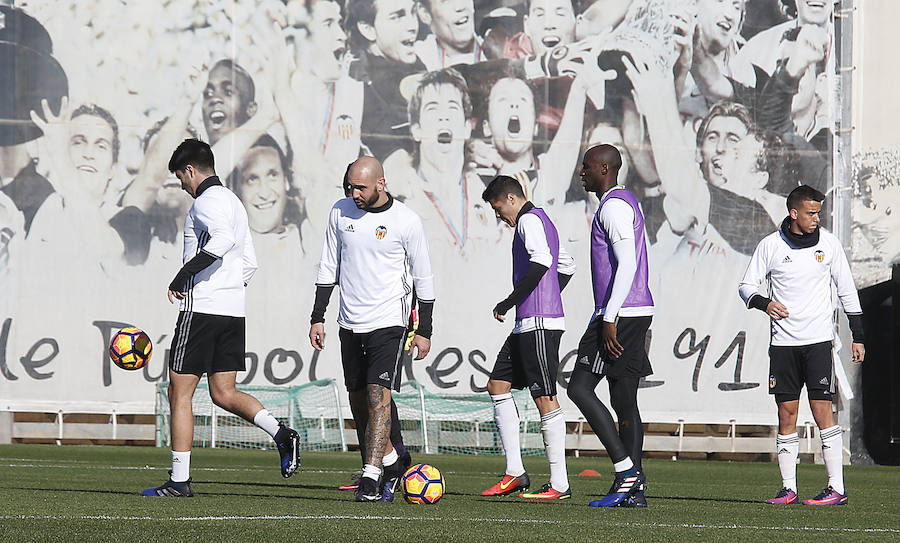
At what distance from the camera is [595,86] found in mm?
16359

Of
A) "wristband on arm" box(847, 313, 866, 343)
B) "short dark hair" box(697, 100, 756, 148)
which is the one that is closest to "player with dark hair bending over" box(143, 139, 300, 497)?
"wristband on arm" box(847, 313, 866, 343)

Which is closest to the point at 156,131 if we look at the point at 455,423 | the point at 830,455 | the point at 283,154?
the point at 283,154

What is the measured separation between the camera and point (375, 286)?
22.2 feet

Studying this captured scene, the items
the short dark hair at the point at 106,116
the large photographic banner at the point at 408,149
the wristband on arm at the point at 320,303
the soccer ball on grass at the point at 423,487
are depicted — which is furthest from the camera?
the short dark hair at the point at 106,116

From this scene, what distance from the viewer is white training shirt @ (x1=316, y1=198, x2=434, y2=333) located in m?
6.76

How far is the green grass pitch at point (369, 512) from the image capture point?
187 inches

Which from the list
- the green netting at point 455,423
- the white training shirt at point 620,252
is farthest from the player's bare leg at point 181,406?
the green netting at point 455,423

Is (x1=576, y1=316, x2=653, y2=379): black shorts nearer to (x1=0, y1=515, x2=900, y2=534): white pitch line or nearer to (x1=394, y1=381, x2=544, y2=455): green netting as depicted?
(x1=0, y1=515, x2=900, y2=534): white pitch line

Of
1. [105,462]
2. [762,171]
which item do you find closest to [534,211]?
[105,462]

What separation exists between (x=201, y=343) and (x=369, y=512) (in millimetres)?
1505

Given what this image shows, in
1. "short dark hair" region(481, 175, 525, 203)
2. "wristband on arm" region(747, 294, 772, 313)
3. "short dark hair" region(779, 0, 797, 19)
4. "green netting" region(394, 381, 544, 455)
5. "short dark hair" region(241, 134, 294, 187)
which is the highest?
"short dark hair" region(779, 0, 797, 19)

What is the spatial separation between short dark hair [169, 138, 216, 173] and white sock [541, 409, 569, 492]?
7.65 feet

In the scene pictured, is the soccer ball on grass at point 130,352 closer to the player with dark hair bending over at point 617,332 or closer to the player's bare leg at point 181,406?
the player's bare leg at point 181,406

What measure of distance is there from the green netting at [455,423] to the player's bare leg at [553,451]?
7.98m
